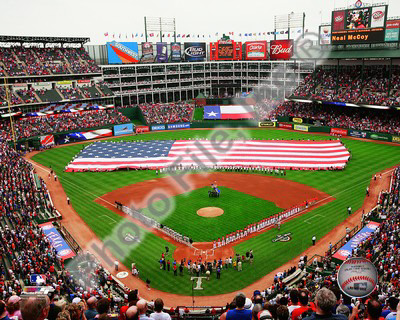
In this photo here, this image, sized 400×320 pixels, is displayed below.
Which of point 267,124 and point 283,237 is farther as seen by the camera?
point 267,124

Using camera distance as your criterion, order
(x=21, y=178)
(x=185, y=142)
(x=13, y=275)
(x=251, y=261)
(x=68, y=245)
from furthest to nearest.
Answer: (x=185, y=142)
(x=21, y=178)
(x=68, y=245)
(x=251, y=261)
(x=13, y=275)

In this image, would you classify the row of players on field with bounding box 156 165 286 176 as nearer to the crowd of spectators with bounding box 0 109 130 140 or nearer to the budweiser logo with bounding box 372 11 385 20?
the crowd of spectators with bounding box 0 109 130 140

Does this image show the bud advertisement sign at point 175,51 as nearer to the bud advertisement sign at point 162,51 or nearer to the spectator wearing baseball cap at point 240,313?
the bud advertisement sign at point 162,51

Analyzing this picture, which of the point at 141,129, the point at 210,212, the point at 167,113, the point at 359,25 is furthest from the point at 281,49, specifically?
the point at 210,212

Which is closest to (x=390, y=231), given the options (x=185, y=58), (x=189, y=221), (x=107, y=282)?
(x=189, y=221)

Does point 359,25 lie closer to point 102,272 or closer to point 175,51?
point 175,51

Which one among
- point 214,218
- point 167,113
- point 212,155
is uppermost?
point 167,113

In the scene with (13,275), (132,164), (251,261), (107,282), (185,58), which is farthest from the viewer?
(185,58)

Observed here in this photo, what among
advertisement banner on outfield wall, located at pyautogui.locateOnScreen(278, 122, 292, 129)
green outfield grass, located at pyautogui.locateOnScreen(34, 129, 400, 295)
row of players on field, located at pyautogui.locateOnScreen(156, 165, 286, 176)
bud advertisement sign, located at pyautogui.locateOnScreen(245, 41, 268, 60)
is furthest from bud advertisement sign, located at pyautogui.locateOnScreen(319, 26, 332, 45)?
row of players on field, located at pyautogui.locateOnScreen(156, 165, 286, 176)

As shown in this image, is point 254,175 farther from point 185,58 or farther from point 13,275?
point 185,58
